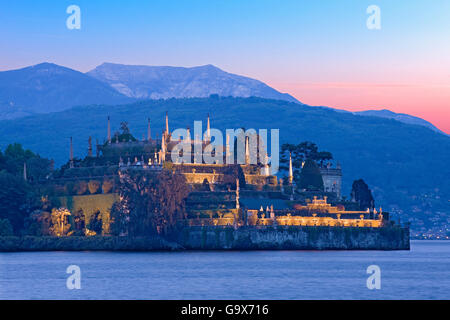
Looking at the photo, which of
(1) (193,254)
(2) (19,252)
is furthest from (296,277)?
(2) (19,252)

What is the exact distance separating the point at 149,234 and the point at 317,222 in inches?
927

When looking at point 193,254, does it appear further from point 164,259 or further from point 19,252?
point 19,252

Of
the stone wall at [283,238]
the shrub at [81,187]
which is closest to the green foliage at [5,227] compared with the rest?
the shrub at [81,187]

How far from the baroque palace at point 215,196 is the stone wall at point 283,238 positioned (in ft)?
4.40

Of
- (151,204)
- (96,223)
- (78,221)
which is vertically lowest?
(96,223)

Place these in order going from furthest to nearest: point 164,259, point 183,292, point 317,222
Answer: point 317,222, point 164,259, point 183,292

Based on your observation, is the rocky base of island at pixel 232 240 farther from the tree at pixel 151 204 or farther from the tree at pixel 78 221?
the tree at pixel 78 221

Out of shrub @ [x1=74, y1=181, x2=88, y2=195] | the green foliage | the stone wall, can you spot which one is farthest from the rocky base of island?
shrub @ [x1=74, y1=181, x2=88, y2=195]

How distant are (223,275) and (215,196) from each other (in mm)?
56282

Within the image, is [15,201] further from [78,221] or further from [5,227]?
[5,227]

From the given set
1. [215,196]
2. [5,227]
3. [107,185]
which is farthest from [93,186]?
[215,196]

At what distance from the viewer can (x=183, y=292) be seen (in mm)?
103562

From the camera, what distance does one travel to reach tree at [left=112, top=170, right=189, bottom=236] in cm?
16912

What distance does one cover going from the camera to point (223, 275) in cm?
12256
